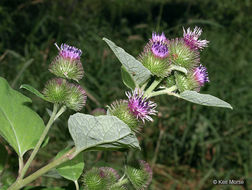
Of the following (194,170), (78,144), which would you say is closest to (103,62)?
(194,170)

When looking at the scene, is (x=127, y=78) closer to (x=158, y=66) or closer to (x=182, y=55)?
(x=158, y=66)

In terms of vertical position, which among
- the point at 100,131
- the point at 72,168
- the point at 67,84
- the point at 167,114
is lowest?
the point at 167,114

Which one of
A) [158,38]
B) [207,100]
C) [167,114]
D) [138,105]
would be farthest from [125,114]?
[167,114]

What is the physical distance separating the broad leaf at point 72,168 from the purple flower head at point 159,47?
1.51 ft

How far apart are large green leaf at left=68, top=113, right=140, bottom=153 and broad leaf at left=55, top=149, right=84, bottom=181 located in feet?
0.57

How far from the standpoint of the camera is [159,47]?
1.27 m

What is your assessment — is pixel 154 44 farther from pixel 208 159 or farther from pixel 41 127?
pixel 208 159

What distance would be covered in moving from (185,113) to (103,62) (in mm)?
1101

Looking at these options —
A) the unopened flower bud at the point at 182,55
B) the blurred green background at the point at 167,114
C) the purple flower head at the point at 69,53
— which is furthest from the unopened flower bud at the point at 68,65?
the blurred green background at the point at 167,114

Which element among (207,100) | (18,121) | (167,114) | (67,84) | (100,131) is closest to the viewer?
(100,131)

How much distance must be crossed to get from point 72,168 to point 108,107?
25 centimetres

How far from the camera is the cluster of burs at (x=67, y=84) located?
1.24 metres

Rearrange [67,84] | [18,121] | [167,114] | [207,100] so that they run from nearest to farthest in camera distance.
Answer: [207,100], [18,121], [67,84], [167,114]

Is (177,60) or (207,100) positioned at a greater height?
(177,60)
